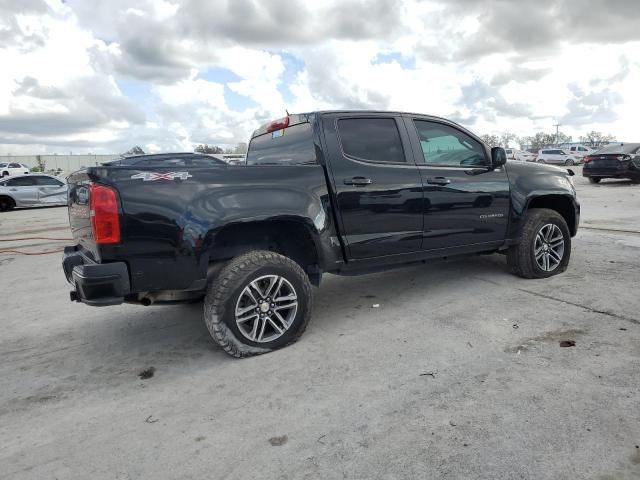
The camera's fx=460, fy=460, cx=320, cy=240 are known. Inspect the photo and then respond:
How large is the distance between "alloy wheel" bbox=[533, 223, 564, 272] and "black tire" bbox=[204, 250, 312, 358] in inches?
115

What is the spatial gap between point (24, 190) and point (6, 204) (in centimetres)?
79

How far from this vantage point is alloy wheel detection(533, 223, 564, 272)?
5083 millimetres

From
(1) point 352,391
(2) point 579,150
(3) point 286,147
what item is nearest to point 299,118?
(3) point 286,147

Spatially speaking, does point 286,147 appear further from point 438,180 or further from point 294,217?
point 438,180

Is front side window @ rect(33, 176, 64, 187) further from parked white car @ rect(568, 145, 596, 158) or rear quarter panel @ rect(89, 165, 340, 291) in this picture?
parked white car @ rect(568, 145, 596, 158)

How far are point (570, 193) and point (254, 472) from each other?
4772 mm

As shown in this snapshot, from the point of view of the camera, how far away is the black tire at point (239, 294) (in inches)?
130

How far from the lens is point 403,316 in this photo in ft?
13.8

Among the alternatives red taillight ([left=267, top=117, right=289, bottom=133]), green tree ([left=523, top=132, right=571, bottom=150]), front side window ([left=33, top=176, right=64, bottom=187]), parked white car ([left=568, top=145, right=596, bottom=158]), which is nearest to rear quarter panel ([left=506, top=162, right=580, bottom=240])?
red taillight ([left=267, top=117, right=289, bottom=133])

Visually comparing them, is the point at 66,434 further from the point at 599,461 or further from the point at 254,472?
the point at 599,461

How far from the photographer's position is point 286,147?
4.26 m

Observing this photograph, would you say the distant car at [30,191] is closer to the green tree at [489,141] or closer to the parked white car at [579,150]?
the green tree at [489,141]

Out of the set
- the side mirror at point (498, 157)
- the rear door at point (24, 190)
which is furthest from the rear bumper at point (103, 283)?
the rear door at point (24, 190)

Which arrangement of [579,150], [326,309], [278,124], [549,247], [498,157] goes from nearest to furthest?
[278,124] < [326,309] < [498,157] < [549,247] < [579,150]
